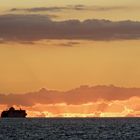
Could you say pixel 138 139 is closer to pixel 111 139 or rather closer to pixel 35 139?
pixel 111 139

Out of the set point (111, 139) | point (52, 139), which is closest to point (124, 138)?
point (111, 139)

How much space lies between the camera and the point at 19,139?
166125mm

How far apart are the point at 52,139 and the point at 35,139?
3548mm

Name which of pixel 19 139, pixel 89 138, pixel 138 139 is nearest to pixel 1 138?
pixel 19 139

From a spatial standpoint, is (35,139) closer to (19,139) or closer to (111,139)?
(19,139)

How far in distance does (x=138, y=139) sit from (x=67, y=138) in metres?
15.9

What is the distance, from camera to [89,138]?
559ft

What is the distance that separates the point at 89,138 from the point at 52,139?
882 centimetres

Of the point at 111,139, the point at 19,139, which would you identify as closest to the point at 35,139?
the point at 19,139

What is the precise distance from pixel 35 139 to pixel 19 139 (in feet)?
10.7

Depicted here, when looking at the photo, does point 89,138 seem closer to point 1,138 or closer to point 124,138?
point 124,138

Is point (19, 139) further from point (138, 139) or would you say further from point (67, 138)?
point (138, 139)

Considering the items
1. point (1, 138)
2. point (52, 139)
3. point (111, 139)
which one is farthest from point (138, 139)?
point (1, 138)

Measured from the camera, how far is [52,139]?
166 meters
